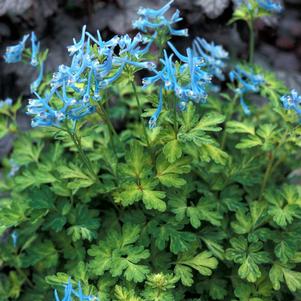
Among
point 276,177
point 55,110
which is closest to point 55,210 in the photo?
point 55,110

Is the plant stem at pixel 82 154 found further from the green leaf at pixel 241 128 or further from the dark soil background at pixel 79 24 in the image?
the dark soil background at pixel 79 24

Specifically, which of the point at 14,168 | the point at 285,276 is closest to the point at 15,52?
the point at 14,168

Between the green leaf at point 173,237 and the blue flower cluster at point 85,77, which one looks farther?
the green leaf at point 173,237

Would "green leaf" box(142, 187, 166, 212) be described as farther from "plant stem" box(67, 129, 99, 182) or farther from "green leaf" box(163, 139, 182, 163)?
"plant stem" box(67, 129, 99, 182)

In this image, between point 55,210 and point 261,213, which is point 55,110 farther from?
point 261,213

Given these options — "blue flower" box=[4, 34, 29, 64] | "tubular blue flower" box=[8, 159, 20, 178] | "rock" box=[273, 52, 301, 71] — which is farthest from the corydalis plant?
"rock" box=[273, 52, 301, 71]

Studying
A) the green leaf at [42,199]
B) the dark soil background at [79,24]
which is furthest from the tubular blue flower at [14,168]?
the green leaf at [42,199]

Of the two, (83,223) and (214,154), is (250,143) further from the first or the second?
(83,223)
